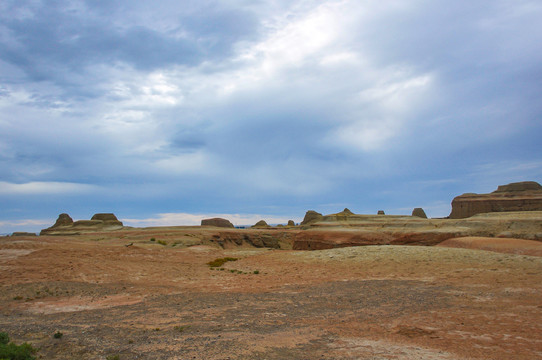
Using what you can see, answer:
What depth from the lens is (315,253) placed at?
25.4 meters

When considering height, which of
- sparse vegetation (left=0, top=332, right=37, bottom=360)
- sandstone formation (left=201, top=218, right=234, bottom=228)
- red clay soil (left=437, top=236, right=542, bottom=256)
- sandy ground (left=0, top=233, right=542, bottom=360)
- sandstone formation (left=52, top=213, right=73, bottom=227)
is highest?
sandstone formation (left=52, top=213, right=73, bottom=227)

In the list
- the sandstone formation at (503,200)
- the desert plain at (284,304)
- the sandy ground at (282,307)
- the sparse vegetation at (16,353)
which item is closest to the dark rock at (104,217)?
the desert plain at (284,304)

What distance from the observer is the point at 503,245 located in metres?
21.8

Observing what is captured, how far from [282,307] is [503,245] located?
Result: 18.4 meters

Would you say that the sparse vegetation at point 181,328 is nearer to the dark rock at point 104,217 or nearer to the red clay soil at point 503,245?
the red clay soil at point 503,245

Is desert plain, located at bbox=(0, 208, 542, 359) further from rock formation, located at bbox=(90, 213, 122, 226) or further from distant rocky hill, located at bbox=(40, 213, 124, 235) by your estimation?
rock formation, located at bbox=(90, 213, 122, 226)

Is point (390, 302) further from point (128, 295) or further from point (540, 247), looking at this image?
point (540, 247)

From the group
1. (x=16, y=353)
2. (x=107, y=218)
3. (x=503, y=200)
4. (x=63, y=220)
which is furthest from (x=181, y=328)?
(x=63, y=220)

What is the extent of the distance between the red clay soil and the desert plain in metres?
0.10

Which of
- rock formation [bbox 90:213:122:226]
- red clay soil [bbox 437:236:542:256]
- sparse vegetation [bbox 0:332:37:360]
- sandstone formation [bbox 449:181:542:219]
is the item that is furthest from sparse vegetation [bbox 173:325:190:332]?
rock formation [bbox 90:213:122:226]

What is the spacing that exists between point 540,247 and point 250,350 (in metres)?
21.0

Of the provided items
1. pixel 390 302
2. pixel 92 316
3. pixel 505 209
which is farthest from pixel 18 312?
pixel 505 209

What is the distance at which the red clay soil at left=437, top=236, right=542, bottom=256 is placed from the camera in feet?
65.4

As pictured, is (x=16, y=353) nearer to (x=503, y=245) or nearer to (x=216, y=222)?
(x=503, y=245)
